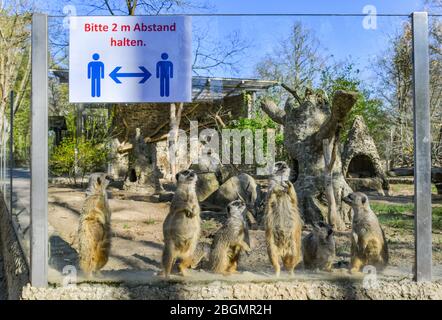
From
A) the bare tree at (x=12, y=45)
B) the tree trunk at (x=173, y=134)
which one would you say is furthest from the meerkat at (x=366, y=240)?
the bare tree at (x=12, y=45)

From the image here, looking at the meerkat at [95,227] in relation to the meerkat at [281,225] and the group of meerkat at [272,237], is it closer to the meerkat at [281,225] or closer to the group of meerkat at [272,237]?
the group of meerkat at [272,237]

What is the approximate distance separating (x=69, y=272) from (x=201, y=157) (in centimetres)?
143

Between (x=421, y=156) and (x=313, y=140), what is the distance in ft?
6.06

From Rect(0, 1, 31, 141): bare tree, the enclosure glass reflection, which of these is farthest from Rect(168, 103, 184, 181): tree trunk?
Rect(0, 1, 31, 141): bare tree

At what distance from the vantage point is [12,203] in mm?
7414

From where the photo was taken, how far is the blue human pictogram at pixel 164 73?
153 inches

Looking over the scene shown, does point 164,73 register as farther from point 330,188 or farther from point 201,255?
point 330,188

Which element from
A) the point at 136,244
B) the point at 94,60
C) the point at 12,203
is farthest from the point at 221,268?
the point at 12,203

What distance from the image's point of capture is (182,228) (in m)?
3.99

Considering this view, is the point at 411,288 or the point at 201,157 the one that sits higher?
the point at 201,157

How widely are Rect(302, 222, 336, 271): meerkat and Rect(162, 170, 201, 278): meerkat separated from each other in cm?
93

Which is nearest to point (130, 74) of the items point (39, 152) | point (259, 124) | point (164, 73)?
point (164, 73)

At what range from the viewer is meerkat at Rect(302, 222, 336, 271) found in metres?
4.06
